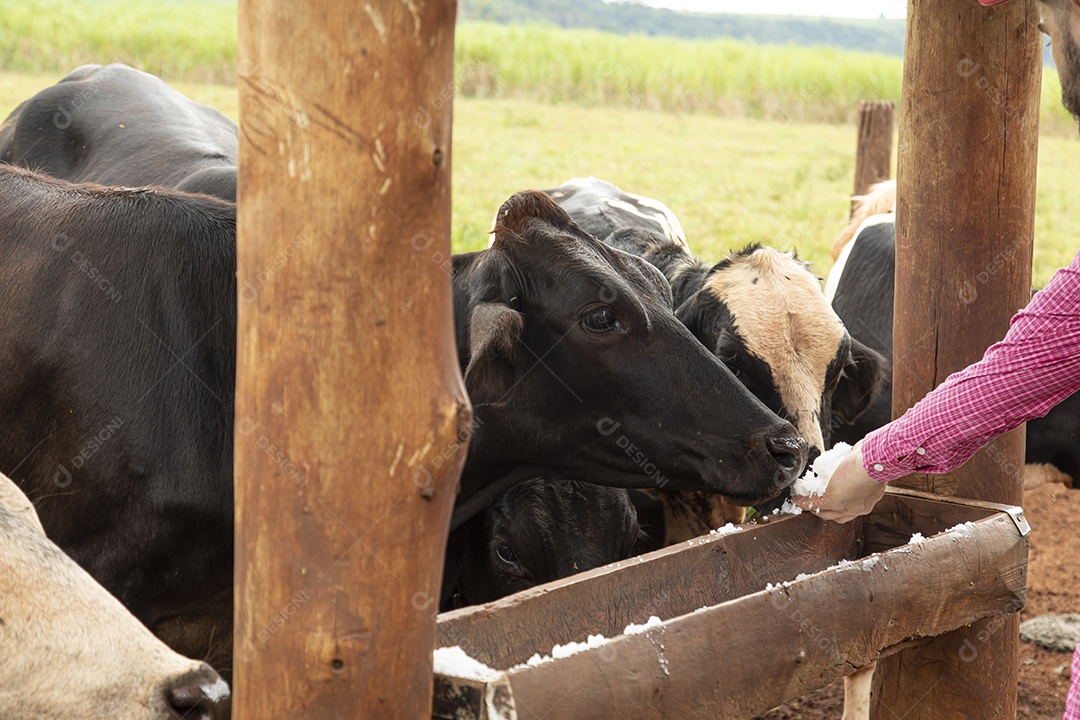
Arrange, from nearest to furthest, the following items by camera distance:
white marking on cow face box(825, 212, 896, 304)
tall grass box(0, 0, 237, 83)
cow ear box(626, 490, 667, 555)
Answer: cow ear box(626, 490, 667, 555) < white marking on cow face box(825, 212, 896, 304) < tall grass box(0, 0, 237, 83)

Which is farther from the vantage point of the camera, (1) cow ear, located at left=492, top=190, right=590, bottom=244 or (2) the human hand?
(1) cow ear, located at left=492, top=190, right=590, bottom=244

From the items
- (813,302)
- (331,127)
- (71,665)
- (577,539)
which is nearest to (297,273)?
(331,127)

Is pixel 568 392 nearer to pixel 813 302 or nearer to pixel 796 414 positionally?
pixel 796 414

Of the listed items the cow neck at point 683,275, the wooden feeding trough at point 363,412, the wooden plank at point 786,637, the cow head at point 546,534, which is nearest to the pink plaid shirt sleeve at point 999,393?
the wooden plank at point 786,637

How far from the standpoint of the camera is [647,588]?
9.28ft

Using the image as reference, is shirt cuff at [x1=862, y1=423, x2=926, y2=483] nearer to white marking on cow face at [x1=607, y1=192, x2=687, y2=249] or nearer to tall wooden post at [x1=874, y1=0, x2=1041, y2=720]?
tall wooden post at [x1=874, y1=0, x2=1041, y2=720]

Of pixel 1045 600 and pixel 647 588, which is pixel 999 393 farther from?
pixel 1045 600

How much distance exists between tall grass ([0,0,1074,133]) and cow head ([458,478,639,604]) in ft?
60.4

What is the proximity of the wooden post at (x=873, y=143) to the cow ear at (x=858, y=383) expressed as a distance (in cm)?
460

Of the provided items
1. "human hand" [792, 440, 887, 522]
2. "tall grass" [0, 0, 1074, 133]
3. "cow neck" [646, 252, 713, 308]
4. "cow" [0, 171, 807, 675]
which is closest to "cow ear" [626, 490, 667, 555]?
"cow neck" [646, 252, 713, 308]

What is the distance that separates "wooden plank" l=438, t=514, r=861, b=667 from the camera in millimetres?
2471

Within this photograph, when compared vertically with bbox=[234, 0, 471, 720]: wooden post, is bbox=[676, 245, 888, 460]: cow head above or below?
below

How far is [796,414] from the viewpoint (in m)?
3.75

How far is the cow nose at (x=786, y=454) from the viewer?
312cm
